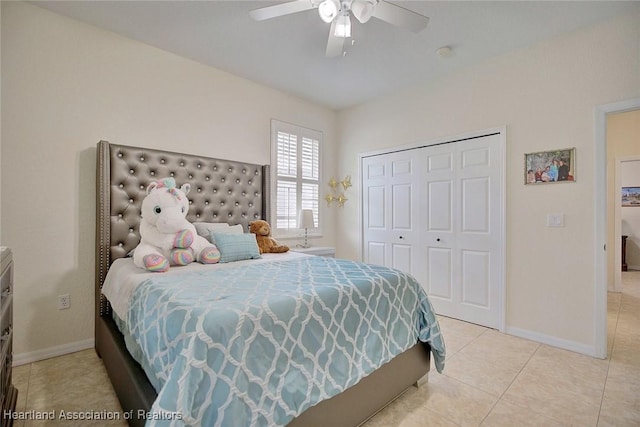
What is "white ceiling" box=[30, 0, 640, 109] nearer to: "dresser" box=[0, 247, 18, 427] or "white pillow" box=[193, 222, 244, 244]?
"white pillow" box=[193, 222, 244, 244]

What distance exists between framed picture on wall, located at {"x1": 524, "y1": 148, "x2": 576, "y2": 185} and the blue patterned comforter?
175cm

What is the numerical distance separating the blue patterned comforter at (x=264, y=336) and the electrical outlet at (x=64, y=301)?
1.22 meters

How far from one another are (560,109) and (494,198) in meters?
0.91

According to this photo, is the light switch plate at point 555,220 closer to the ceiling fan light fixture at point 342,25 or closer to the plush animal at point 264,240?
the ceiling fan light fixture at point 342,25

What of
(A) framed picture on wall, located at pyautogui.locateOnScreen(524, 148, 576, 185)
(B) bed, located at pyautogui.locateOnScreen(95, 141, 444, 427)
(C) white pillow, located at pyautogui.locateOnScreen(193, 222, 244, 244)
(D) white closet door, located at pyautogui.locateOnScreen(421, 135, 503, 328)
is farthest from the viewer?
(D) white closet door, located at pyautogui.locateOnScreen(421, 135, 503, 328)

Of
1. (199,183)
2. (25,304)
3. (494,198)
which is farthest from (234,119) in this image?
(494,198)

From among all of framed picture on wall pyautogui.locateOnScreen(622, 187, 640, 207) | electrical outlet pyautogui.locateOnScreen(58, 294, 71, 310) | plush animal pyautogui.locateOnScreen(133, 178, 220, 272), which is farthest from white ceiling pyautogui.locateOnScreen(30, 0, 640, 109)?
framed picture on wall pyautogui.locateOnScreen(622, 187, 640, 207)

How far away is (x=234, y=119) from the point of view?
327 centimetres

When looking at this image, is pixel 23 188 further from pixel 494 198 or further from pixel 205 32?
pixel 494 198

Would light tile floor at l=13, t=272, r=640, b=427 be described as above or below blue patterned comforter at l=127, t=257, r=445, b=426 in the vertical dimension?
below

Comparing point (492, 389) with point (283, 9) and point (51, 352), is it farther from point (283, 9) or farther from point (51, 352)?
point (51, 352)

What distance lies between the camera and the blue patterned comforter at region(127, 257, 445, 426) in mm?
995

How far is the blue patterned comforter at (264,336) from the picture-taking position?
39.2 inches

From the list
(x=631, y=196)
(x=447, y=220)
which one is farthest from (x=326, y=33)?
(x=631, y=196)
